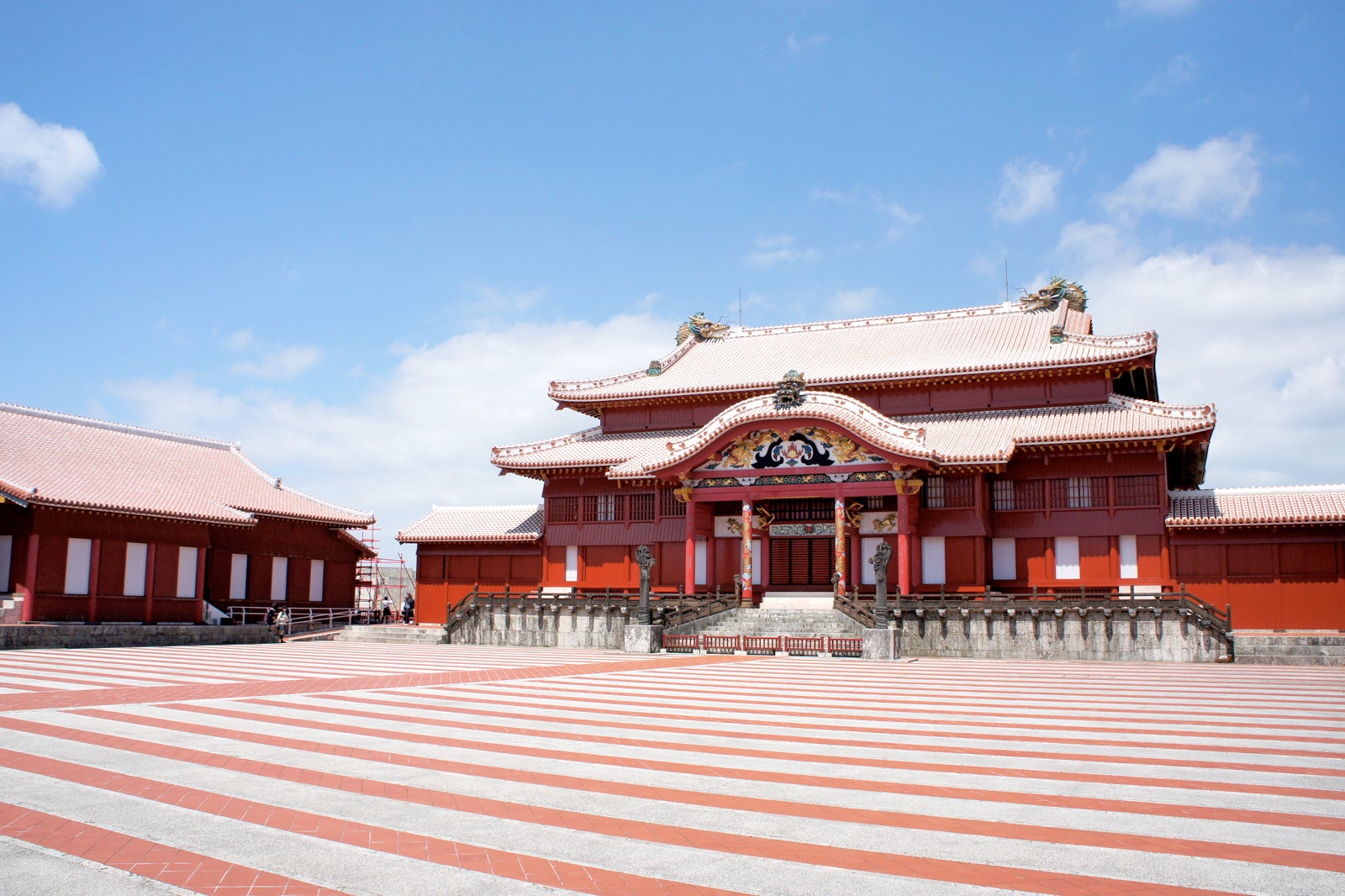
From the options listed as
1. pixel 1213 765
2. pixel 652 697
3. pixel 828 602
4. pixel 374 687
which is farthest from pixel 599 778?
pixel 828 602

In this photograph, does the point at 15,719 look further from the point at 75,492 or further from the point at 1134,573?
the point at 1134,573

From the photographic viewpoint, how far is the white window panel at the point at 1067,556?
32.9 m

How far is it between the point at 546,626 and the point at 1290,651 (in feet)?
67.6

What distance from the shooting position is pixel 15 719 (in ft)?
38.4

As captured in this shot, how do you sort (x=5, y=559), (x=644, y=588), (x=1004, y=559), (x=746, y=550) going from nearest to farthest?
(x=644, y=588) → (x=5, y=559) → (x=746, y=550) → (x=1004, y=559)

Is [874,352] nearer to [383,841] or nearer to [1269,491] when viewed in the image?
[1269,491]

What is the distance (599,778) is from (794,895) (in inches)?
133

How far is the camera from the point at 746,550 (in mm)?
33656

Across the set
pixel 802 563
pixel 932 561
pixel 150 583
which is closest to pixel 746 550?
pixel 802 563

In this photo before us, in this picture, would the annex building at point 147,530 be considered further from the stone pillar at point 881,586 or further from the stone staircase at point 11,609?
the stone pillar at point 881,586

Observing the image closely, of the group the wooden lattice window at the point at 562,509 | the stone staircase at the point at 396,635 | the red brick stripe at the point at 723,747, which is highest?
the wooden lattice window at the point at 562,509

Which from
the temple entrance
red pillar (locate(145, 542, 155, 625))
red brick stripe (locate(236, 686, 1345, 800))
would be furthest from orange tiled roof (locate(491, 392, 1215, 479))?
red brick stripe (locate(236, 686, 1345, 800))

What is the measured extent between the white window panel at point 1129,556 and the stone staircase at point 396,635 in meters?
22.0

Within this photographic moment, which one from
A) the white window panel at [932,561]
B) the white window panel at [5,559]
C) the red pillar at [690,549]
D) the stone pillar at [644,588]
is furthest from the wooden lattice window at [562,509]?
the white window panel at [5,559]
